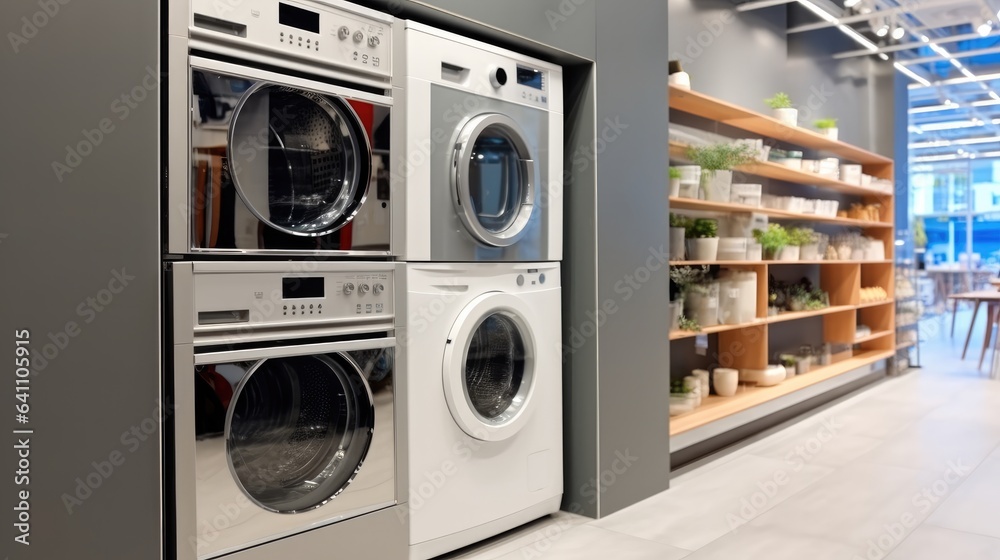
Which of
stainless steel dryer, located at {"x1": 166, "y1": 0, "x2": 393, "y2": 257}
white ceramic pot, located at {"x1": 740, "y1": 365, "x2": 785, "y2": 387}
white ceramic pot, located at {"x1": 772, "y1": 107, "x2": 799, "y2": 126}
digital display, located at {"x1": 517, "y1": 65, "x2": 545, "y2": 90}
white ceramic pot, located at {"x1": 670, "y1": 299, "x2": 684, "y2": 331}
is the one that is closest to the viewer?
stainless steel dryer, located at {"x1": 166, "y1": 0, "x2": 393, "y2": 257}

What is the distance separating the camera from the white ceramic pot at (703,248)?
412 cm

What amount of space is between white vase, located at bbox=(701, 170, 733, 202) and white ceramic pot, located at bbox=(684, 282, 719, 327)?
49cm

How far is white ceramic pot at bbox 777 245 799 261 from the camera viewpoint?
16.5ft

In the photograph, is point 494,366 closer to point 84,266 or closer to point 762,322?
point 84,266

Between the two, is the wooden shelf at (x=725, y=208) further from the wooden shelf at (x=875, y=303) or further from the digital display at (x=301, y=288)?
the digital display at (x=301, y=288)

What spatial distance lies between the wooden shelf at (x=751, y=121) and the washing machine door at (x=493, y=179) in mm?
1393

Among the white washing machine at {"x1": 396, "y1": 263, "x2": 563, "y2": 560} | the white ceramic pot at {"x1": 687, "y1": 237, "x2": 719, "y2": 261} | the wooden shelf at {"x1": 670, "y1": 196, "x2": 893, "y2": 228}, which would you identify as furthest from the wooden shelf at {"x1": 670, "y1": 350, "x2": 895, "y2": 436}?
the wooden shelf at {"x1": 670, "y1": 196, "x2": 893, "y2": 228}

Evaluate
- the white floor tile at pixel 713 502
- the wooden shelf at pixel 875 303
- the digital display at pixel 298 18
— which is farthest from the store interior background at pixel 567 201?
the wooden shelf at pixel 875 303

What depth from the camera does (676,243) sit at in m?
3.96

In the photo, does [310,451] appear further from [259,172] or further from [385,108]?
[385,108]

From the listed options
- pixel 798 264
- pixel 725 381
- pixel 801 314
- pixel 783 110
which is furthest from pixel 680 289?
pixel 798 264

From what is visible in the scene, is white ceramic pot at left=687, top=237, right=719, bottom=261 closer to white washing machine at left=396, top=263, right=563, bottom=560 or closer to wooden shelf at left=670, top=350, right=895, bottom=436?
wooden shelf at left=670, top=350, right=895, bottom=436

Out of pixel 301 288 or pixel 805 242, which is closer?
pixel 301 288

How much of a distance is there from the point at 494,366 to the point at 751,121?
281 cm
